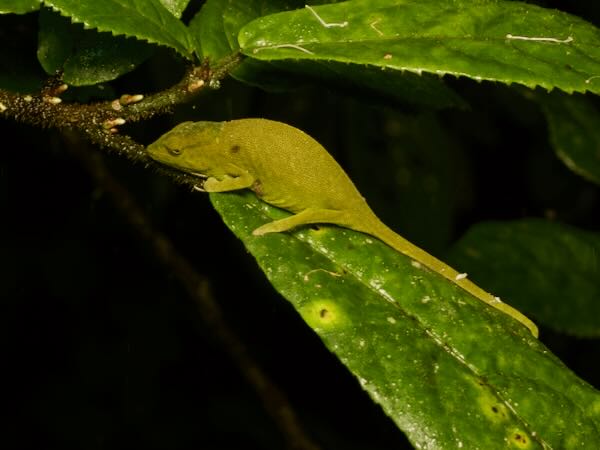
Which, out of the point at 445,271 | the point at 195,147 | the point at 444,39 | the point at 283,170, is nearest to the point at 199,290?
the point at 195,147

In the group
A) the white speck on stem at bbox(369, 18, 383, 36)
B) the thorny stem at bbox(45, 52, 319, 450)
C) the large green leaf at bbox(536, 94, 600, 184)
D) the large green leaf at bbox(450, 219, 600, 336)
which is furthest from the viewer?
the thorny stem at bbox(45, 52, 319, 450)

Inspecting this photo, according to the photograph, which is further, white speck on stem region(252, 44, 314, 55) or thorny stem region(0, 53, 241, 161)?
thorny stem region(0, 53, 241, 161)

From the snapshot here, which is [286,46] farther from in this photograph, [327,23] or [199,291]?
[199,291]

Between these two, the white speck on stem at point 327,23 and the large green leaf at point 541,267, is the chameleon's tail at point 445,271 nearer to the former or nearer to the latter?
the white speck on stem at point 327,23

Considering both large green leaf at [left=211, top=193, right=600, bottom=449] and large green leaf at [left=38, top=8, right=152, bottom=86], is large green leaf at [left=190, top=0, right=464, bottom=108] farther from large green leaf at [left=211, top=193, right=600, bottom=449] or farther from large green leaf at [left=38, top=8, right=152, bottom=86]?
large green leaf at [left=211, top=193, right=600, bottom=449]

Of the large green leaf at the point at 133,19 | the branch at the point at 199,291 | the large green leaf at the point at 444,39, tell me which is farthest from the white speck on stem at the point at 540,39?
the branch at the point at 199,291

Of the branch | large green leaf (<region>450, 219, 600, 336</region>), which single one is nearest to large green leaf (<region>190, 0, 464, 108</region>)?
large green leaf (<region>450, 219, 600, 336</region>)
